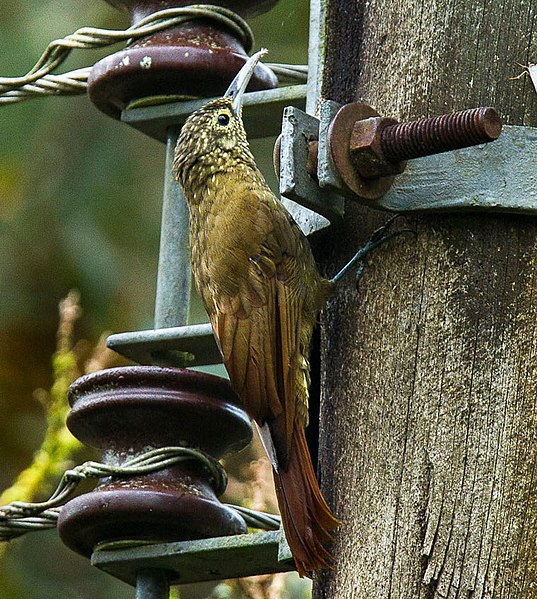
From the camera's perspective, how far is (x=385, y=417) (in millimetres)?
2803

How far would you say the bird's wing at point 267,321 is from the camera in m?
3.29

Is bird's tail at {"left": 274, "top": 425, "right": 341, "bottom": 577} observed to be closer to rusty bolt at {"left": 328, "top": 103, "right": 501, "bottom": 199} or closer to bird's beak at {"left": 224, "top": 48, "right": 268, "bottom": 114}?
rusty bolt at {"left": 328, "top": 103, "right": 501, "bottom": 199}

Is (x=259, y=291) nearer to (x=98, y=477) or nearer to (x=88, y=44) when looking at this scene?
(x=98, y=477)

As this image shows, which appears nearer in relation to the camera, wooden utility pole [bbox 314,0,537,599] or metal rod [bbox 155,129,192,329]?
wooden utility pole [bbox 314,0,537,599]

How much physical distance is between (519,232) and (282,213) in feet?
3.14

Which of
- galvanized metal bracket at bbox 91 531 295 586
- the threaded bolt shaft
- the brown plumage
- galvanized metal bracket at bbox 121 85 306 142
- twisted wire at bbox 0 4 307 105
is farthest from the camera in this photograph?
twisted wire at bbox 0 4 307 105

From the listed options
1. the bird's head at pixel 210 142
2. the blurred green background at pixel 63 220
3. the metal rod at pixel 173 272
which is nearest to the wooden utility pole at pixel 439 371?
the metal rod at pixel 173 272

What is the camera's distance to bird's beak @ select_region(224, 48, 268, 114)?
3.63m

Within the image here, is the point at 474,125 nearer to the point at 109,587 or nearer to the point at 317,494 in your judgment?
the point at 317,494

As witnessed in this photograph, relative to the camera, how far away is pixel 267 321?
11.4 ft

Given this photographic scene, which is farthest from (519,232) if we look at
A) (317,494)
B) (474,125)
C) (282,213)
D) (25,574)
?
(25,574)

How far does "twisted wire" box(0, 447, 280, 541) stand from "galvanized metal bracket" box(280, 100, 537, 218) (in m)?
0.76

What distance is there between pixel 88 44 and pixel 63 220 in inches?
137

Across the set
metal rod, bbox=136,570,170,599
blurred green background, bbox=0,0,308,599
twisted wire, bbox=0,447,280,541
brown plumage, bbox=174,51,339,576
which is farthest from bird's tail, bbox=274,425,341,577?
blurred green background, bbox=0,0,308,599
